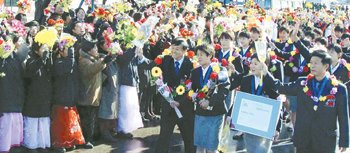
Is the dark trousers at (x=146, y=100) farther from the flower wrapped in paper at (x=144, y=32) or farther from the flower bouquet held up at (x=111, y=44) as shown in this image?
the flower wrapped in paper at (x=144, y=32)

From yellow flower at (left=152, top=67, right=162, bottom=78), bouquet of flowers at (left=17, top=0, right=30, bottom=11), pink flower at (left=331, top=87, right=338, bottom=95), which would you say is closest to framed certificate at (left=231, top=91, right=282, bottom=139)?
pink flower at (left=331, top=87, right=338, bottom=95)

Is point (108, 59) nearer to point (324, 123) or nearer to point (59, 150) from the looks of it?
point (59, 150)

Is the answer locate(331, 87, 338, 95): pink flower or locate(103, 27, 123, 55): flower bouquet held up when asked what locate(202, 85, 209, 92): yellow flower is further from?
locate(103, 27, 123, 55): flower bouquet held up

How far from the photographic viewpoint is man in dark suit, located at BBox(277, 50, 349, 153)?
16.2 ft

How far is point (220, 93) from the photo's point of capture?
554 cm

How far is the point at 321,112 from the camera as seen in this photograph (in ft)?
16.4

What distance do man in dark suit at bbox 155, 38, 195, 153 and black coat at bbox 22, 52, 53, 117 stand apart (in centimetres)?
175

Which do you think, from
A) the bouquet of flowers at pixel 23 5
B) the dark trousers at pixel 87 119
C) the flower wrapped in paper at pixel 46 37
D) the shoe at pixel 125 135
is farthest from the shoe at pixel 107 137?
the bouquet of flowers at pixel 23 5

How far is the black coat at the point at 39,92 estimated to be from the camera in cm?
633

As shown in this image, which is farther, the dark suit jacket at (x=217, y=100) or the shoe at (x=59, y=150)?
the shoe at (x=59, y=150)

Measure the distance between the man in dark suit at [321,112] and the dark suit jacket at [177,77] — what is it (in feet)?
5.07

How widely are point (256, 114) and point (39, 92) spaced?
3.18m

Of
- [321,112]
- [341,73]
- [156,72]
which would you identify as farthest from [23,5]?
[321,112]

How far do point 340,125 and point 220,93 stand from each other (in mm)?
1472
